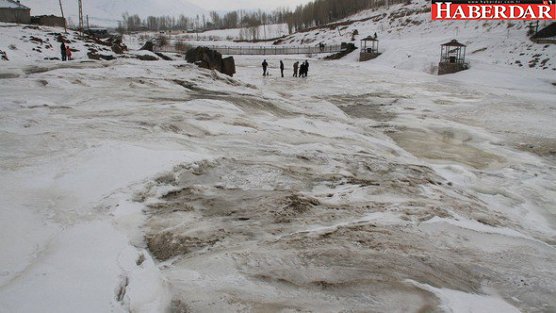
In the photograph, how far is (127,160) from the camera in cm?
561

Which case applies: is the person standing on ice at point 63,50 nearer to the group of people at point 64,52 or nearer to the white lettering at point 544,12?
the group of people at point 64,52

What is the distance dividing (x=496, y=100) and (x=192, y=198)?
1447 centimetres

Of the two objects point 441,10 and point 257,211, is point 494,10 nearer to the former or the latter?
point 441,10

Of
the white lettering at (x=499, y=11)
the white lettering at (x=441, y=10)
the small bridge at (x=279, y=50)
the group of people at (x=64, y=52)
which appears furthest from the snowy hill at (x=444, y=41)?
the group of people at (x=64, y=52)

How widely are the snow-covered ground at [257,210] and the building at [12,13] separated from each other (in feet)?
108

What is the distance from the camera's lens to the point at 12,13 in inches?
1458

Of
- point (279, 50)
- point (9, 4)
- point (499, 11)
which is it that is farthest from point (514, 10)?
point (9, 4)

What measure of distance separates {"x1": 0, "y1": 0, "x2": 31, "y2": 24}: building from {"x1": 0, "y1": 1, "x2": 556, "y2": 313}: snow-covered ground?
1296 inches

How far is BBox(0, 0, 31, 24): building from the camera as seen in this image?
36562 mm

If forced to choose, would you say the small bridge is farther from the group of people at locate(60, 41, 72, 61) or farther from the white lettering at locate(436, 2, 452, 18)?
the group of people at locate(60, 41, 72, 61)

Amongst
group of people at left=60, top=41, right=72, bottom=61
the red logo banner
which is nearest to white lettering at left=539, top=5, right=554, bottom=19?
the red logo banner

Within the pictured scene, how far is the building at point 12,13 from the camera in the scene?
120 feet

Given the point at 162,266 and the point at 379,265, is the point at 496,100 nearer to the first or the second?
the point at 379,265

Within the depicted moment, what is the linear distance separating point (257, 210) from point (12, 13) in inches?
1665
